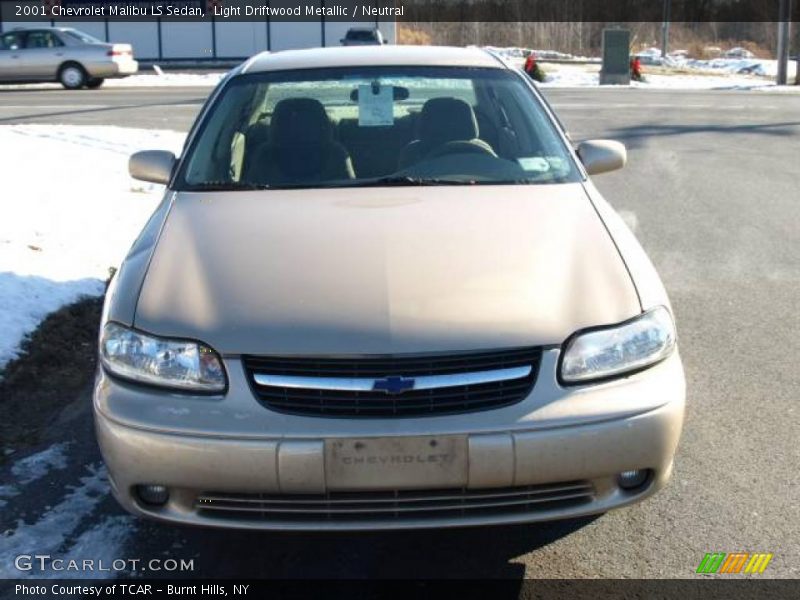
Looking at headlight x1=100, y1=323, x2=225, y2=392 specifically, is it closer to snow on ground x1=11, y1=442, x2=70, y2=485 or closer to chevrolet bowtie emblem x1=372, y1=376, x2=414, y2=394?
chevrolet bowtie emblem x1=372, y1=376, x2=414, y2=394

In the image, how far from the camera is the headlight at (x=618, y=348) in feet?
9.93

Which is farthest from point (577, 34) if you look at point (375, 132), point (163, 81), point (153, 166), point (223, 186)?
point (223, 186)

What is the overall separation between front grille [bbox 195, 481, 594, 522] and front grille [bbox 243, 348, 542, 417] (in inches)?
9.9

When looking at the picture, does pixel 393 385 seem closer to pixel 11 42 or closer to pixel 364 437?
pixel 364 437

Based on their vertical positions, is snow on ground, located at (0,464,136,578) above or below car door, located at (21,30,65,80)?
below

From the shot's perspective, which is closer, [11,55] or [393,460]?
[393,460]

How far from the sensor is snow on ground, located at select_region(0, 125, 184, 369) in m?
5.82

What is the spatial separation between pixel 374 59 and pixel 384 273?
80.4 inches

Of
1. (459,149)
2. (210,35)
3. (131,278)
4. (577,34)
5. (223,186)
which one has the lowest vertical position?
(131,278)

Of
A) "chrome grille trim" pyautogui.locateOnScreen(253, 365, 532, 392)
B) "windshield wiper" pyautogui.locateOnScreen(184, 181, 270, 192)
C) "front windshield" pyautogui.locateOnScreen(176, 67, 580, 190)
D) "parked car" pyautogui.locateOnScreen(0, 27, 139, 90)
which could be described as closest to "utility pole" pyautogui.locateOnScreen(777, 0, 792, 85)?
"parked car" pyautogui.locateOnScreen(0, 27, 139, 90)

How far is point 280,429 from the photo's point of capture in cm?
291

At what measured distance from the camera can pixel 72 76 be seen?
83.3 feet

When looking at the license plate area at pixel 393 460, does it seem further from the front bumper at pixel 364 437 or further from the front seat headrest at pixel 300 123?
the front seat headrest at pixel 300 123

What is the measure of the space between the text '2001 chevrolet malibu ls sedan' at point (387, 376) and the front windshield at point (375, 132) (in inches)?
27.1
